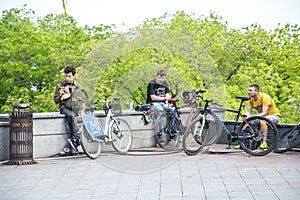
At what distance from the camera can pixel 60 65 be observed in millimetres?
29797

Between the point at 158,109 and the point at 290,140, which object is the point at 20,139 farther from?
the point at 290,140

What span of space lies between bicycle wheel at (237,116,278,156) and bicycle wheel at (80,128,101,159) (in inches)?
101

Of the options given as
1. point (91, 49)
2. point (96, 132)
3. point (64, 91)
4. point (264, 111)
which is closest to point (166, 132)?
point (96, 132)

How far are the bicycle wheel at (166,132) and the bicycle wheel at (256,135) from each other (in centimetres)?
378

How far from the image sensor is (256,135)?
9.62 metres

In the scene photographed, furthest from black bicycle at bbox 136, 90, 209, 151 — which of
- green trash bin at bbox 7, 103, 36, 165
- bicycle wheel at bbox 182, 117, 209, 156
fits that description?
green trash bin at bbox 7, 103, 36, 165

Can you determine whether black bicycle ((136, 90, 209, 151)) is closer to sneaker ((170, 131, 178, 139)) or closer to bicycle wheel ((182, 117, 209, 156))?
sneaker ((170, 131, 178, 139))

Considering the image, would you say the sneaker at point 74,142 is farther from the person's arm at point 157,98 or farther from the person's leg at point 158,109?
the person's arm at point 157,98

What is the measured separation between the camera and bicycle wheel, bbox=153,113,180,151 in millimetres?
5461

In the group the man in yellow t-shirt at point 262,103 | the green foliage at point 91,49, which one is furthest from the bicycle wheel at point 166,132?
the green foliage at point 91,49

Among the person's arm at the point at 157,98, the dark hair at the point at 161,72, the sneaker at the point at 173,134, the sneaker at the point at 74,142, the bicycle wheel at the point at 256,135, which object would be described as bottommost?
the sneaker at the point at 74,142

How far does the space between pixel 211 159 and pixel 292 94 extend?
18.8 metres

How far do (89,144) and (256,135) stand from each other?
113 inches

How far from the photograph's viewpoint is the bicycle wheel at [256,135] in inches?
377
